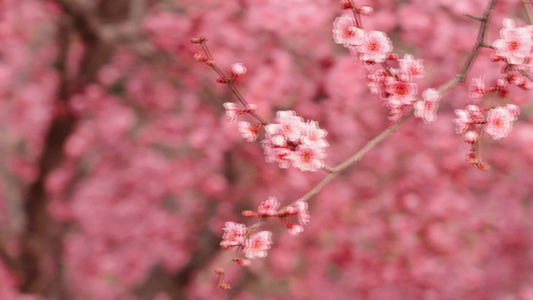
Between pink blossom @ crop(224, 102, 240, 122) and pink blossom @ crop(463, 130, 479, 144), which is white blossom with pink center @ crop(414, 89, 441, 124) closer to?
pink blossom @ crop(463, 130, 479, 144)

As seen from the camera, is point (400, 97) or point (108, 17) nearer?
point (400, 97)

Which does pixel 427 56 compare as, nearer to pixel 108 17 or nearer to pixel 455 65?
pixel 455 65

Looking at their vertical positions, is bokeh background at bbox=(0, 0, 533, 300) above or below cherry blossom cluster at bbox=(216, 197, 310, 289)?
above

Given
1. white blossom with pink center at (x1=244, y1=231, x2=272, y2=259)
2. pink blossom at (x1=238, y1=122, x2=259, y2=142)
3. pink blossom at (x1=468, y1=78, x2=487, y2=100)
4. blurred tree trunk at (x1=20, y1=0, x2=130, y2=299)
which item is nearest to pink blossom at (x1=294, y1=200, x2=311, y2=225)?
white blossom with pink center at (x1=244, y1=231, x2=272, y2=259)

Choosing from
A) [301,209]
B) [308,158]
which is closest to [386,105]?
[308,158]

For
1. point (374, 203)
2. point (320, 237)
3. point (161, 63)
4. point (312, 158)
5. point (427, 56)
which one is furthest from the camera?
point (320, 237)

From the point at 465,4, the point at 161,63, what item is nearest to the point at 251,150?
the point at 161,63
